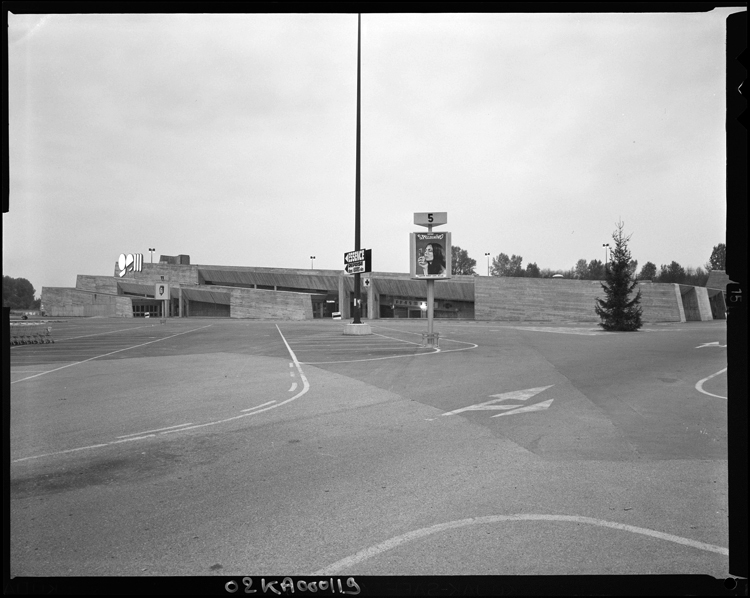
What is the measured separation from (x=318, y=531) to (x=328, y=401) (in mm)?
5076

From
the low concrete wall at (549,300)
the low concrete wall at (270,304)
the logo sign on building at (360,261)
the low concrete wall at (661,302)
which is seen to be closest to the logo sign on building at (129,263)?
the logo sign on building at (360,261)

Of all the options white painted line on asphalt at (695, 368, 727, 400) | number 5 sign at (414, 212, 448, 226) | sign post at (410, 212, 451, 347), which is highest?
number 5 sign at (414, 212, 448, 226)

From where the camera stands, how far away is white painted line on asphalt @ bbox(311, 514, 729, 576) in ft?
10.5

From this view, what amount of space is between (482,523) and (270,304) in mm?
59983

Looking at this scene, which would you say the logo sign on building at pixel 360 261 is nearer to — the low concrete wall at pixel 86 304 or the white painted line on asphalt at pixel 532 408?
the white painted line on asphalt at pixel 532 408

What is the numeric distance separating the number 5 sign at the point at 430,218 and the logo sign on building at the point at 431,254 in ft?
1.96

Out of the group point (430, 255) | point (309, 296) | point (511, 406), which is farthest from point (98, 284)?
point (511, 406)

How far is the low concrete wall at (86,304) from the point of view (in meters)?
64.4

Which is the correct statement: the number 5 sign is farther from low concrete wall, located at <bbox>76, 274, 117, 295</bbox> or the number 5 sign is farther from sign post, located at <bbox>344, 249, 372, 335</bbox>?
low concrete wall, located at <bbox>76, 274, 117, 295</bbox>

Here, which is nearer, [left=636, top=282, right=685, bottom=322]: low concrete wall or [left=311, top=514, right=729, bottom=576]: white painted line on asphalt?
[left=311, top=514, right=729, bottom=576]: white painted line on asphalt

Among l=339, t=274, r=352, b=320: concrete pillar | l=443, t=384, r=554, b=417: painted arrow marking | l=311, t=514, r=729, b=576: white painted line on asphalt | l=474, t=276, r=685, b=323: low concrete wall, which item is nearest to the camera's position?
l=311, t=514, r=729, b=576: white painted line on asphalt

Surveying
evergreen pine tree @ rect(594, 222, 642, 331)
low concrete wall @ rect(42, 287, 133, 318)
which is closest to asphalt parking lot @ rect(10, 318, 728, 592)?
evergreen pine tree @ rect(594, 222, 642, 331)

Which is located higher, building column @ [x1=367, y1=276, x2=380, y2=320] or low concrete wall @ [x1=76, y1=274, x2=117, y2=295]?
low concrete wall @ [x1=76, y1=274, x2=117, y2=295]

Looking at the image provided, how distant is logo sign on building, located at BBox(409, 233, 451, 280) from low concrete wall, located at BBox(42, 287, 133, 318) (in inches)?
2180
